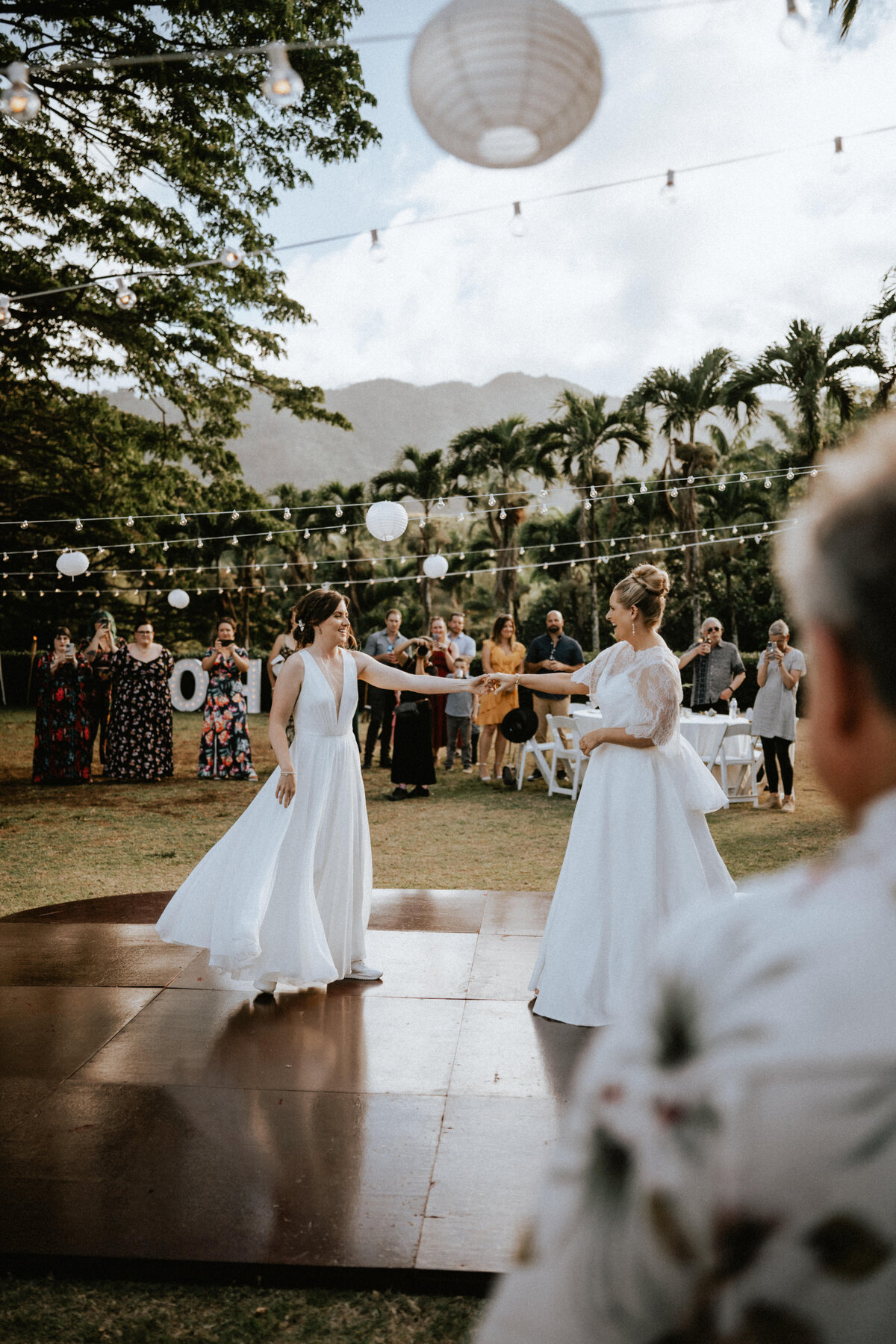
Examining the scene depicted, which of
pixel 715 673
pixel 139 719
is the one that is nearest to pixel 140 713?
pixel 139 719

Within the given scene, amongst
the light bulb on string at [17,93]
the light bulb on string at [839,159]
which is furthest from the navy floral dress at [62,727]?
the light bulb on string at [839,159]

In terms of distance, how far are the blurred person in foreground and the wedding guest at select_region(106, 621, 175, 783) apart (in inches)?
465

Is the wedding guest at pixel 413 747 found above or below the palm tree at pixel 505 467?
below

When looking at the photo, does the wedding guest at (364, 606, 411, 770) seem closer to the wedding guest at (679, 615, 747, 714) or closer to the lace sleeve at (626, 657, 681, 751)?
the wedding guest at (679, 615, 747, 714)

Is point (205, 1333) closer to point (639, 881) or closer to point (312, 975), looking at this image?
point (312, 975)

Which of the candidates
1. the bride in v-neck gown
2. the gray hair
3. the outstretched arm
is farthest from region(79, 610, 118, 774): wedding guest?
the gray hair

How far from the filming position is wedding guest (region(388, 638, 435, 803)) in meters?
10.7

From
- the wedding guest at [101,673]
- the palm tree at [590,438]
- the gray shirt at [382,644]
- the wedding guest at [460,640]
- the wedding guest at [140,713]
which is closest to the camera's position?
the gray shirt at [382,644]

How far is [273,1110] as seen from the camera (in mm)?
3361

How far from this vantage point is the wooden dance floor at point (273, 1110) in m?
2.66

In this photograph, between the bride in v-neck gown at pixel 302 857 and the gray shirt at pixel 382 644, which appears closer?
the bride in v-neck gown at pixel 302 857

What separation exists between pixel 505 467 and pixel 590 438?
347 centimetres

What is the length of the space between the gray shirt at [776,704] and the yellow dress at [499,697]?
110 inches

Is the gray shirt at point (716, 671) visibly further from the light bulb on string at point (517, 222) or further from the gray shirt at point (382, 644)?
the light bulb on string at point (517, 222)
